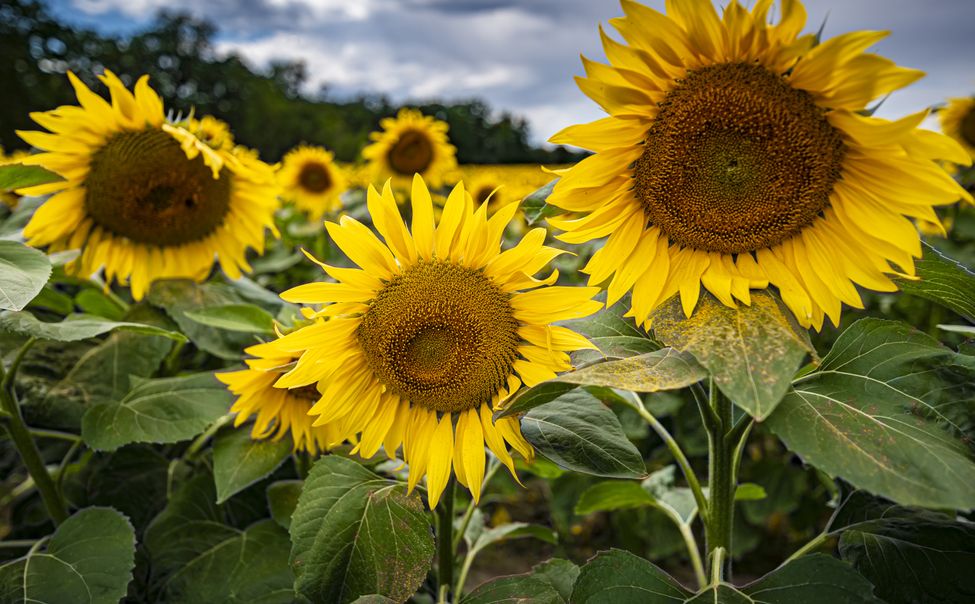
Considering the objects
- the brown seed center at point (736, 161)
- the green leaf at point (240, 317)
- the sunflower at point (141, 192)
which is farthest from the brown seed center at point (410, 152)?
the brown seed center at point (736, 161)

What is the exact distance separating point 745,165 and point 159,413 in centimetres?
146

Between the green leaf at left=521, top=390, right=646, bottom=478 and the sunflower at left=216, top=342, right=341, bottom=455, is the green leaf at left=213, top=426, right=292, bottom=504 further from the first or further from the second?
the green leaf at left=521, top=390, right=646, bottom=478

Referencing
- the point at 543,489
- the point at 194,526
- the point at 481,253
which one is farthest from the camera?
the point at 543,489

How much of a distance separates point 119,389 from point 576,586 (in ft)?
4.90

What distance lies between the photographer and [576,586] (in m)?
1.18

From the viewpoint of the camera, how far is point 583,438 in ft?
4.09

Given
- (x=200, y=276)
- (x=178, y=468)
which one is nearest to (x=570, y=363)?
(x=178, y=468)

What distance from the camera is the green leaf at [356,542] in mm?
1263

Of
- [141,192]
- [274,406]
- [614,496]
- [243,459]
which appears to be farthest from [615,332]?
[141,192]

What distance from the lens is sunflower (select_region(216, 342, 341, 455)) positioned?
158 cm

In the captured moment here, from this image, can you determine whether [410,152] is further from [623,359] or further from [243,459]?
[623,359]

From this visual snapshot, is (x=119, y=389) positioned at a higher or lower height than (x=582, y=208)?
lower

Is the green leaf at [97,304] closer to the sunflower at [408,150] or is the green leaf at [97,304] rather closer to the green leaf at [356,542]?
the green leaf at [356,542]

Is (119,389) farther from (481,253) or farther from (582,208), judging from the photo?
(582,208)
